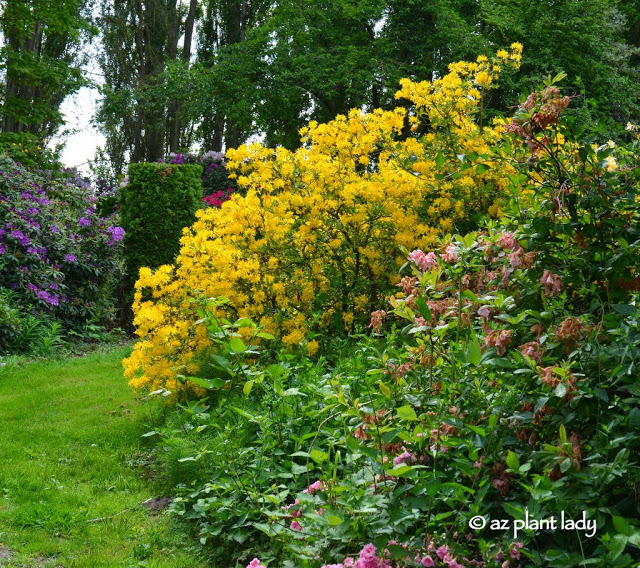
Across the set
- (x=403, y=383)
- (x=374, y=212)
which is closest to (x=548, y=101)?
(x=403, y=383)

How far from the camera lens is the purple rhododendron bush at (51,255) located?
9.16m

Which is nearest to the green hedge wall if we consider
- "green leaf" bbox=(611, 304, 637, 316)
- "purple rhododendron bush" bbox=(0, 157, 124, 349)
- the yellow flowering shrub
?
"purple rhododendron bush" bbox=(0, 157, 124, 349)

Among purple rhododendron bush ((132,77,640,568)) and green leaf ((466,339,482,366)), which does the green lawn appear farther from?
green leaf ((466,339,482,366))

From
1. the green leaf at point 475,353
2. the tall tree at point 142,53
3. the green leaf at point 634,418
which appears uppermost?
the tall tree at point 142,53

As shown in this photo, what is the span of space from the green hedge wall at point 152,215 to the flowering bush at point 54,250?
0.46m

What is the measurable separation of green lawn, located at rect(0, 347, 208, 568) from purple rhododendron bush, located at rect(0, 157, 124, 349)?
2.25 meters

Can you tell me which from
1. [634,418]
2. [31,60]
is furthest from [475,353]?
[31,60]

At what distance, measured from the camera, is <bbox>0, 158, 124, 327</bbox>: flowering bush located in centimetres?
925

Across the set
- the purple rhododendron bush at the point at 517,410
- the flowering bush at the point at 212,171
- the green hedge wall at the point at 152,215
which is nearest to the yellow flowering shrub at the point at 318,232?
the purple rhododendron bush at the point at 517,410

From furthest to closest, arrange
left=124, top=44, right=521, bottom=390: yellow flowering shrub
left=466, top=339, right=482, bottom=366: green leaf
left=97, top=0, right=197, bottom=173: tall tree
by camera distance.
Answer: left=97, top=0, right=197, bottom=173: tall tree
left=124, top=44, right=521, bottom=390: yellow flowering shrub
left=466, top=339, right=482, bottom=366: green leaf

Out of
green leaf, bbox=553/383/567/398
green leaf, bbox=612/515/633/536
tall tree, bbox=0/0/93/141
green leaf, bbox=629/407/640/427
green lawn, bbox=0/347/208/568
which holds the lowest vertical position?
green lawn, bbox=0/347/208/568

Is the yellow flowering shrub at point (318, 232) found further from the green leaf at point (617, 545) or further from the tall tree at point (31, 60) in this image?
the tall tree at point (31, 60)

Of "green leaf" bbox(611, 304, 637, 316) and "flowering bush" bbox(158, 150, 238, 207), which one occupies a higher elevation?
"flowering bush" bbox(158, 150, 238, 207)

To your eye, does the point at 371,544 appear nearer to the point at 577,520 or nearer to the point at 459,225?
the point at 577,520
